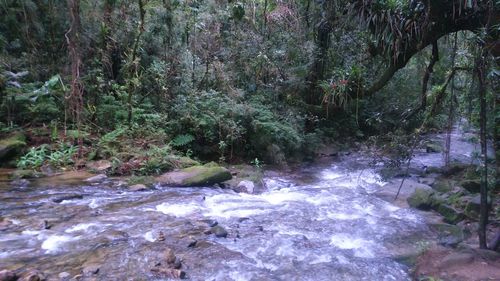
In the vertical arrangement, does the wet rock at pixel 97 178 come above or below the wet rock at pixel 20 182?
below

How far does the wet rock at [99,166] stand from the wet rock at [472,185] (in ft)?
20.8

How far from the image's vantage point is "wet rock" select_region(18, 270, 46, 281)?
12.5ft

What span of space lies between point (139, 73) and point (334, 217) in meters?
6.29

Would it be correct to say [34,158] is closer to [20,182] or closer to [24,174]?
[24,174]

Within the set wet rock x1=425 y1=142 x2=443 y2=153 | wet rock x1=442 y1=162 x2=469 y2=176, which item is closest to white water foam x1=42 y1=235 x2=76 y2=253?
wet rock x1=442 y1=162 x2=469 y2=176

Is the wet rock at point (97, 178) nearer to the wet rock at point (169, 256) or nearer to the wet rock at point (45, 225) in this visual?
the wet rock at point (45, 225)

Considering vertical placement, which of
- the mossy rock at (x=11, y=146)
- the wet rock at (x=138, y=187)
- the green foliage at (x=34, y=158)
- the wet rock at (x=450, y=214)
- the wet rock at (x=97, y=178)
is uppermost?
the mossy rock at (x=11, y=146)

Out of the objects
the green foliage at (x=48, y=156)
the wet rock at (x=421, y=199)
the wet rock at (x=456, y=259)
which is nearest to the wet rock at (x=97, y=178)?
the green foliage at (x=48, y=156)

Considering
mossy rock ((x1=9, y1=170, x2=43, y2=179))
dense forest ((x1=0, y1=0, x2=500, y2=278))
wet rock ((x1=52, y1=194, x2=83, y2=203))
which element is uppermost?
dense forest ((x1=0, y1=0, x2=500, y2=278))

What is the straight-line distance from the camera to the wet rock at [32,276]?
12.5 ft

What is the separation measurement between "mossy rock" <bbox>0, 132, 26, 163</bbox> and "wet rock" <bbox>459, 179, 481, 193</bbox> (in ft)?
26.2

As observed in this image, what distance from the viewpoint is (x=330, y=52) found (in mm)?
12133

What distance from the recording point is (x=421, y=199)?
7.11 m

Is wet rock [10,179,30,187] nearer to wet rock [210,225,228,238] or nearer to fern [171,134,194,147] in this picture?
fern [171,134,194,147]
